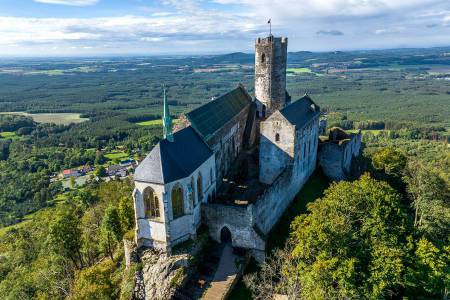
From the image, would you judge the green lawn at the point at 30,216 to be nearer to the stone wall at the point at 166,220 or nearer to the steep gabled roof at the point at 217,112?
Result: the steep gabled roof at the point at 217,112

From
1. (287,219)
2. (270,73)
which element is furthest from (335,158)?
(287,219)

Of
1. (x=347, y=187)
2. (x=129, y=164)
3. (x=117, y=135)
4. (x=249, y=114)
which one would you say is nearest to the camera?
(x=347, y=187)

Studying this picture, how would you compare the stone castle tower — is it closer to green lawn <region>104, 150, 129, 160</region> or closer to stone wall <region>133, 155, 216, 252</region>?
stone wall <region>133, 155, 216, 252</region>

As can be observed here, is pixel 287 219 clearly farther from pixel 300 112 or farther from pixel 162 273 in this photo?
pixel 162 273

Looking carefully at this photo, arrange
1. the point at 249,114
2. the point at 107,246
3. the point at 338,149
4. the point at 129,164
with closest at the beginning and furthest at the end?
the point at 107,246 < the point at 338,149 < the point at 249,114 < the point at 129,164

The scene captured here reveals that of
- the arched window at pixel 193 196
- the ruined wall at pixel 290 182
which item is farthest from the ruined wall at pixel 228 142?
the ruined wall at pixel 290 182

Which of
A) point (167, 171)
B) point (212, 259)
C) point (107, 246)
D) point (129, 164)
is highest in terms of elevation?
point (167, 171)

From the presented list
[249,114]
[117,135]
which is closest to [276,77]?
[249,114]

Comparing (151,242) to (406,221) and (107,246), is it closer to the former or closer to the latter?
(107,246)
